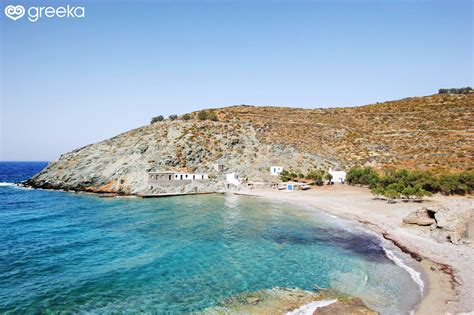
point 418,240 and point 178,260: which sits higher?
point 418,240

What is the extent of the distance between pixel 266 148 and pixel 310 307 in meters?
71.9

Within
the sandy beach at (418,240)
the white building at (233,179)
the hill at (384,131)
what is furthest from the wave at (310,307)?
the hill at (384,131)

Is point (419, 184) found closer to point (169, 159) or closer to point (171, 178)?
point (171, 178)

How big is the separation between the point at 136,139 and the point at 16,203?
124 feet

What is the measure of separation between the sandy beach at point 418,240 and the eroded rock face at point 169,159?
1788cm

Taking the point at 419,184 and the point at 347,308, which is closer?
the point at 347,308

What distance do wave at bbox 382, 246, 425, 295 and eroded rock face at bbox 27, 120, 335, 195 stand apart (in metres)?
45.3

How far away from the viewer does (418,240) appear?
101ft

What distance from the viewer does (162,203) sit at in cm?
5684

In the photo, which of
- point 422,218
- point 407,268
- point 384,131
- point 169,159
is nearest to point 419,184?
point 422,218

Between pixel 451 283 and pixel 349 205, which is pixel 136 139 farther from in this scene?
pixel 451 283

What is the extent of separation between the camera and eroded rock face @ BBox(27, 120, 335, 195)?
73.6 m

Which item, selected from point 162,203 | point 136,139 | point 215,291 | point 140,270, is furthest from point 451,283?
point 136,139

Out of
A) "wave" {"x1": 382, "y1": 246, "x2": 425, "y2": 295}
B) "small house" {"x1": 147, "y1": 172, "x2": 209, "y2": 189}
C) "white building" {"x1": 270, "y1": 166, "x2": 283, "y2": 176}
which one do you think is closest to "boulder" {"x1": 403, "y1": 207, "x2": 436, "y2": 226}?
"wave" {"x1": 382, "y1": 246, "x2": 425, "y2": 295}
